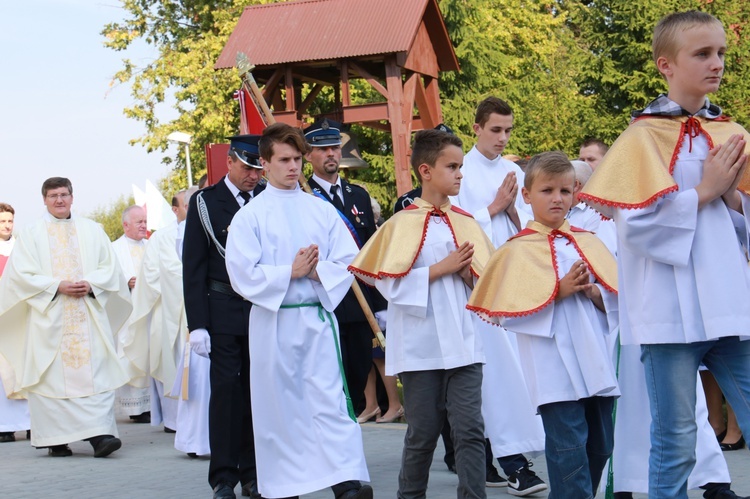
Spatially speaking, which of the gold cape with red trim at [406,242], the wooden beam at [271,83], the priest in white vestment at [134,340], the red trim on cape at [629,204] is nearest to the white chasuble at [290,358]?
the gold cape with red trim at [406,242]

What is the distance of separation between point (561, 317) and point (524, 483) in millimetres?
1813

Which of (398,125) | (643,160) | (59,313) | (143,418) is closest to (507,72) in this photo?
(398,125)

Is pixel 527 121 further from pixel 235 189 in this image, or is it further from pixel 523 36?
pixel 235 189

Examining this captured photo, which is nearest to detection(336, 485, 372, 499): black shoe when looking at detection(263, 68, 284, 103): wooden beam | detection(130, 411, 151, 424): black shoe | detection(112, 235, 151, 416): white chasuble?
detection(112, 235, 151, 416): white chasuble

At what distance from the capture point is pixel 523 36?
118ft

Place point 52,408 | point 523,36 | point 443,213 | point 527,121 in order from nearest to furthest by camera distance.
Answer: point 443,213 < point 52,408 < point 527,121 < point 523,36

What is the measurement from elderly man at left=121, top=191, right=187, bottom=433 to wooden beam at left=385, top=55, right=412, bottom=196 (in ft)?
24.6

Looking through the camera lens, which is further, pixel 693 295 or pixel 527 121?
pixel 527 121

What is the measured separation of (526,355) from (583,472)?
1.89ft

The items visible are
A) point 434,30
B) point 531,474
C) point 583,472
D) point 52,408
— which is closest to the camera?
point 583,472

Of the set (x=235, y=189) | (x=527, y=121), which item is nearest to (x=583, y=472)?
(x=235, y=189)

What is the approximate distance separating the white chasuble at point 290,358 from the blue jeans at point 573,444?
151 cm

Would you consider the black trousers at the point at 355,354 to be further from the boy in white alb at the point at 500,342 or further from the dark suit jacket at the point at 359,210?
the boy in white alb at the point at 500,342

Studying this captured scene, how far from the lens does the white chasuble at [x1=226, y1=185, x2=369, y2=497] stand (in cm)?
654
